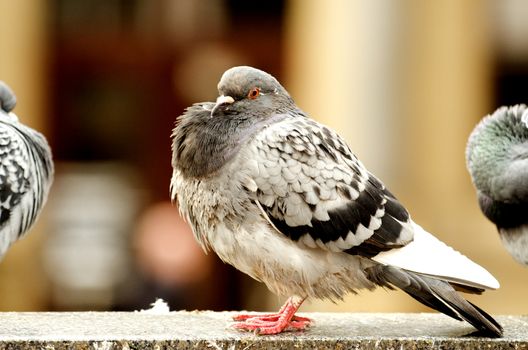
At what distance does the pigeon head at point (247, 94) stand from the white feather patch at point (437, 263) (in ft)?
3.03

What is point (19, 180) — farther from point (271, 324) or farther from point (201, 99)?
point (201, 99)

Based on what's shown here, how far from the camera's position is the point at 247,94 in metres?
5.81

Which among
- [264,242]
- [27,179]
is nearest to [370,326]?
[264,242]

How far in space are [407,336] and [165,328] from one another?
119 centimetres

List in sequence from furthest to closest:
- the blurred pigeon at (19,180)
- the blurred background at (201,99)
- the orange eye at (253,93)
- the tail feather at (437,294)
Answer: the blurred background at (201,99) → the blurred pigeon at (19,180) → the orange eye at (253,93) → the tail feather at (437,294)

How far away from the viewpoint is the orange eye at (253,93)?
581 cm

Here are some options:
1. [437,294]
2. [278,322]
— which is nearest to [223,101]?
[278,322]

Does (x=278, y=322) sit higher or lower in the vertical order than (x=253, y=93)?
lower

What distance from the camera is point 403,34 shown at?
46.0 feet

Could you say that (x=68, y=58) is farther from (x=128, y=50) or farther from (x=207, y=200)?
(x=207, y=200)

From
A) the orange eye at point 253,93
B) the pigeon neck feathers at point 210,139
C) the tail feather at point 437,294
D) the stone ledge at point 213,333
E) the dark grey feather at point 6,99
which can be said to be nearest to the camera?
the stone ledge at point 213,333

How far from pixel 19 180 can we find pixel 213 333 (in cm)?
138

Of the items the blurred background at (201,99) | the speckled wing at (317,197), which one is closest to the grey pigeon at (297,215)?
the speckled wing at (317,197)

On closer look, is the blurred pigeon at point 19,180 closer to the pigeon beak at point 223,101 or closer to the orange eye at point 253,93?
the pigeon beak at point 223,101
